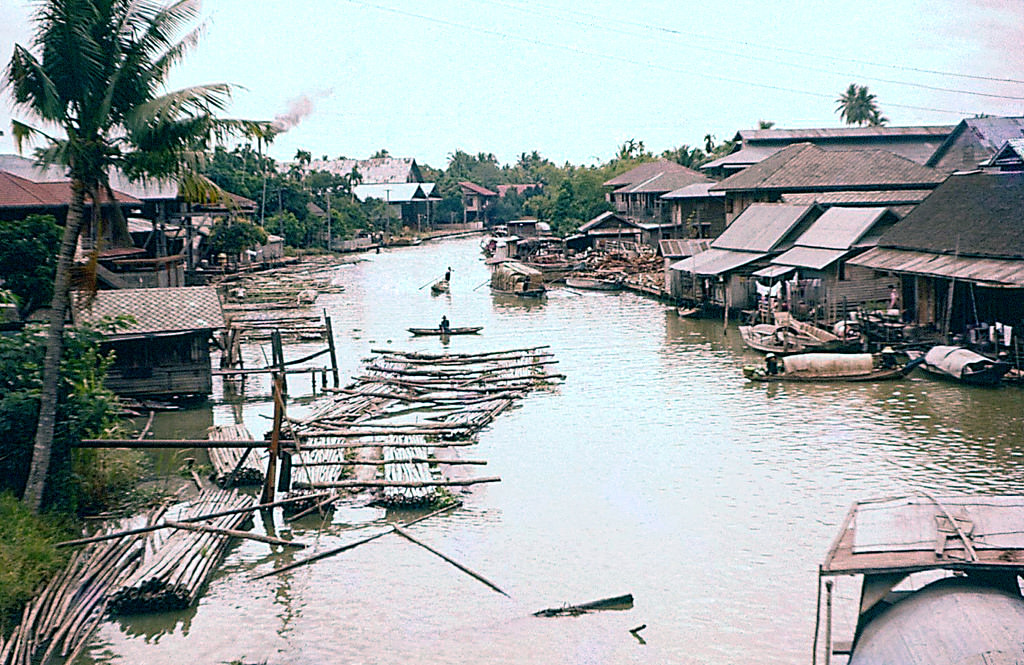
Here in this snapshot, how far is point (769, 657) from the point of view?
439 inches

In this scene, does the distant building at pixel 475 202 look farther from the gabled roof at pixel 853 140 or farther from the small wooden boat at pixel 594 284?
the small wooden boat at pixel 594 284

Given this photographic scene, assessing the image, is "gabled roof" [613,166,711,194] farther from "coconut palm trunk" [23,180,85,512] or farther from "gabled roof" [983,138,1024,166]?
"coconut palm trunk" [23,180,85,512]

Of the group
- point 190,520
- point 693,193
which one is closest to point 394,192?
point 693,193

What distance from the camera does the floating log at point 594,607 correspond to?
12.4 meters

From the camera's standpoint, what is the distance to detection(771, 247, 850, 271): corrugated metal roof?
1245 inches

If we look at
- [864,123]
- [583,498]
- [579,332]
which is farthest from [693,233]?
[583,498]

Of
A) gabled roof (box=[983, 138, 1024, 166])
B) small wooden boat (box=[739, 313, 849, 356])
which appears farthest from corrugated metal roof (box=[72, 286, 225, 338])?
gabled roof (box=[983, 138, 1024, 166])

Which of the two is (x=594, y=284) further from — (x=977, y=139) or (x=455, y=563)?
(x=455, y=563)

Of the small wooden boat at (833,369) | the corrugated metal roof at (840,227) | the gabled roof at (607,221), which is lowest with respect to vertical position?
the small wooden boat at (833,369)

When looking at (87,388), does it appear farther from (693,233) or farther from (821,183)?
(693,233)

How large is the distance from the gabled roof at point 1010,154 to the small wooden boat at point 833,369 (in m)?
14.3

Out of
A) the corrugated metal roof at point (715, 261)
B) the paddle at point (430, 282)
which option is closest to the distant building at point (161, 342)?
the corrugated metal roof at point (715, 261)

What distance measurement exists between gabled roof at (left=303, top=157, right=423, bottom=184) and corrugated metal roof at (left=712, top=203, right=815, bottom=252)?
66.5 metres

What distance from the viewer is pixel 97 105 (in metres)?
14.5
